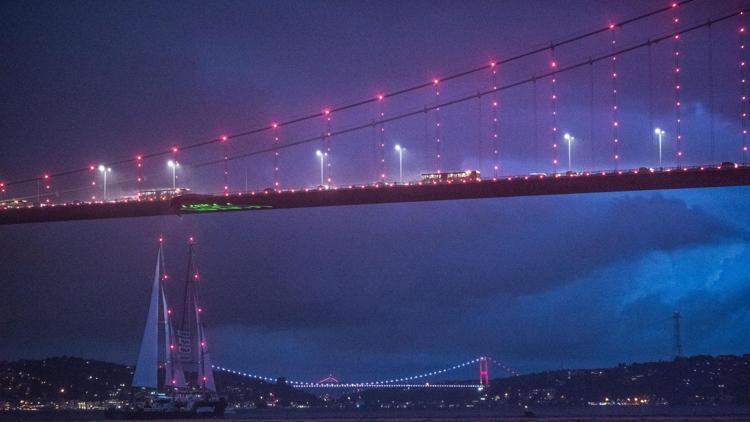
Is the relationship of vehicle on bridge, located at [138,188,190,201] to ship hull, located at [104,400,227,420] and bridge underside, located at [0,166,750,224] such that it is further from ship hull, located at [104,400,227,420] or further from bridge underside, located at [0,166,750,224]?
ship hull, located at [104,400,227,420]

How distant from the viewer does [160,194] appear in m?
39.8

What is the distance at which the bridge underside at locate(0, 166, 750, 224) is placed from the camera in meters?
31.3

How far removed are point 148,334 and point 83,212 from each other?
5.82m

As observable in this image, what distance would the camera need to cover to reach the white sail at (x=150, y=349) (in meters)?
42.6

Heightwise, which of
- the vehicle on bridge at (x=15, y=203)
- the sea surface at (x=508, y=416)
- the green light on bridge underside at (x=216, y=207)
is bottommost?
the sea surface at (x=508, y=416)

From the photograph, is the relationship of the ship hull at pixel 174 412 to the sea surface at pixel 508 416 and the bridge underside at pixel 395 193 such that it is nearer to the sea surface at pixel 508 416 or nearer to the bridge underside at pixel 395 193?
the sea surface at pixel 508 416

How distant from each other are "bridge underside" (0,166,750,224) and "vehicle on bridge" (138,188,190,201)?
0.33 metres

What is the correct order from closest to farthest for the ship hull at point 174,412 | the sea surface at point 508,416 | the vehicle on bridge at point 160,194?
1. the sea surface at point 508,416
2. the vehicle on bridge at point 160,194
3. the ship hull at point 174,412

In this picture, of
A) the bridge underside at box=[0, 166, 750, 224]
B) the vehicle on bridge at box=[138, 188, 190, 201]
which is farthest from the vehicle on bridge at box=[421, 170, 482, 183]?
the vehicle on bridge at box=[138, 188, 190, 201]

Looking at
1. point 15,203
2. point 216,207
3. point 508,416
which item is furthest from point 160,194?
point 508,416

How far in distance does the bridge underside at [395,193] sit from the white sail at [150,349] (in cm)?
406

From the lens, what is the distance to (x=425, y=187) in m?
34.7

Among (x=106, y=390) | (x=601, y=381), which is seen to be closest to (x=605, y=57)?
(x=106, y=390)

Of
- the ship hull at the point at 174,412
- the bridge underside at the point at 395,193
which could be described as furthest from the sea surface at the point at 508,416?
the bridge underside at the point at 395,193
